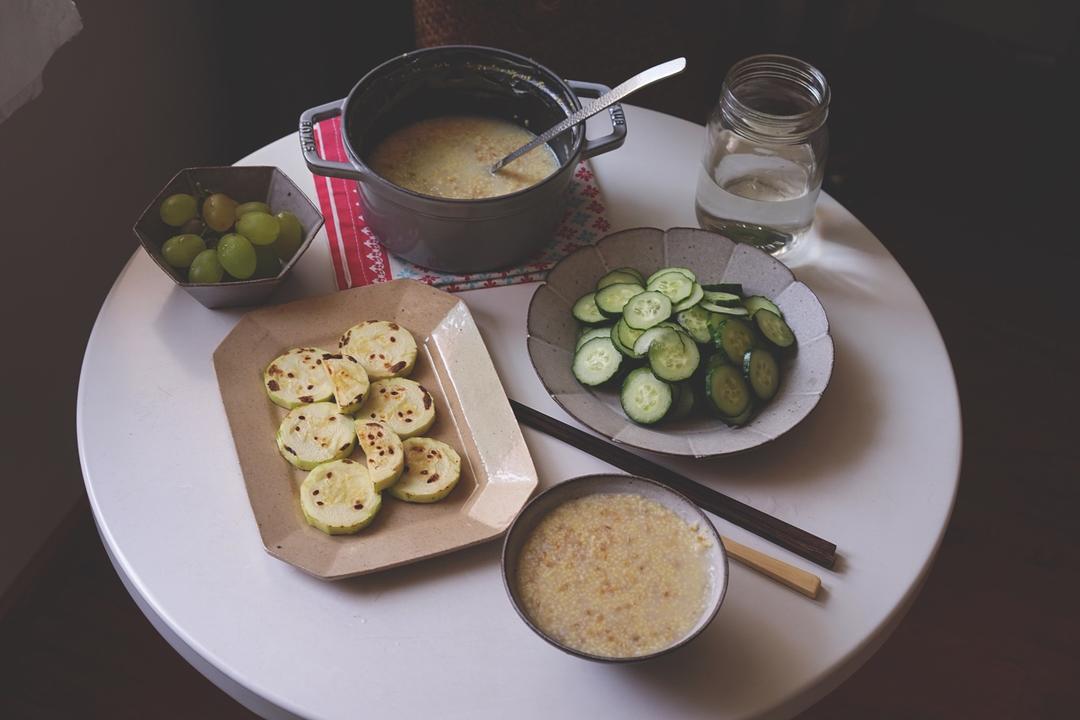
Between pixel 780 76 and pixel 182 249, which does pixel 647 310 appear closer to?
pixel 780 76

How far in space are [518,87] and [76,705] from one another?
131 centimetres

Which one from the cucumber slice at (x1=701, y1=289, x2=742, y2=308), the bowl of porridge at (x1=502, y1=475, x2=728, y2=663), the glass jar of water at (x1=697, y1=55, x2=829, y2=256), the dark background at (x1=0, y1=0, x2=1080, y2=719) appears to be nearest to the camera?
the bowl of porridge at (x1=502, y1=475, x2=728, y2=663)

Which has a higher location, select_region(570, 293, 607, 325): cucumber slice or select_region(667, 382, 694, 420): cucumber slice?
select_region(570, 293, 607, 325): cucumber slice

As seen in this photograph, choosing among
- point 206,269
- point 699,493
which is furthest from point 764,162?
point 206,269

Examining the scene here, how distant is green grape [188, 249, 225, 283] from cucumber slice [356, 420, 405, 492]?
301mm

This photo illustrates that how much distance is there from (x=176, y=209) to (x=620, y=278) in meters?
0.59

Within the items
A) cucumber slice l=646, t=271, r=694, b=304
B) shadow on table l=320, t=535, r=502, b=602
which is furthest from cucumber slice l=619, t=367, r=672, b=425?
shadow on table l=320, t=535, r=502, b=602

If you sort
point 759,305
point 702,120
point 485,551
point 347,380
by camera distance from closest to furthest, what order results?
1. point 485,551
2. point 347,380
3. point 759,305
4. point 702,120

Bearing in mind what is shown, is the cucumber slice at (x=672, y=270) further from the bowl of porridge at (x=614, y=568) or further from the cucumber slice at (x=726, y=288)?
the bowl of porridge at (x=614, y=568)

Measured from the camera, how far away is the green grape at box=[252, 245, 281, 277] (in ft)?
4.44

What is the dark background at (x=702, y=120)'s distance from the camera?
1820 mm

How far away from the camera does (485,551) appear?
1.12 metres

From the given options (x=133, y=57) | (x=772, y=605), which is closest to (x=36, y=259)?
(x=133, y=57)

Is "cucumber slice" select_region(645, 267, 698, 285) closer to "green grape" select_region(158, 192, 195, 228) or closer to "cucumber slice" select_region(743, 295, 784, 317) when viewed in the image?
"cucumber slice" select_region(743, 295, 784, 317)
